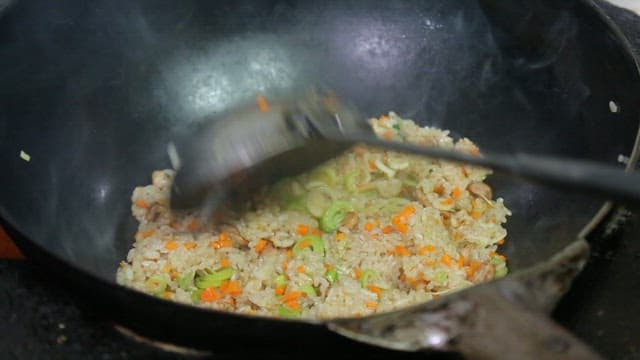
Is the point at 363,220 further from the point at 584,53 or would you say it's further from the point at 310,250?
the point at 584,53

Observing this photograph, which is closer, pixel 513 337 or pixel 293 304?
pixel 513 337

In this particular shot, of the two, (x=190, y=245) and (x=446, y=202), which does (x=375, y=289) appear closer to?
(x=446, y=202)

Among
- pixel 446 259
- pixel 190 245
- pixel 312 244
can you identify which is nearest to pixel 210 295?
pixel 190 245

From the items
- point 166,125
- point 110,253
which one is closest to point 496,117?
point 166,125

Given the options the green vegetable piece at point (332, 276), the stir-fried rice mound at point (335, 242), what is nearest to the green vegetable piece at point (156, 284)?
the stir-fried rice mound at point (335, 242)

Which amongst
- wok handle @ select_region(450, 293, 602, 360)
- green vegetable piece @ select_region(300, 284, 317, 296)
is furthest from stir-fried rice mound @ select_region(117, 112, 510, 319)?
wok handle @ select_region(450, 293, 602, 360)

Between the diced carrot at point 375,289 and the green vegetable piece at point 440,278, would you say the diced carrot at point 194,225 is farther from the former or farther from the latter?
the green vegetable piece at point 440,278

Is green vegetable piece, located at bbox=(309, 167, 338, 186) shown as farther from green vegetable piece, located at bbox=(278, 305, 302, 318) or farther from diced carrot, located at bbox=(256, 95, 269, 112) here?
green vegetable piece, located at bbox=(278, 305, 302, 318)
